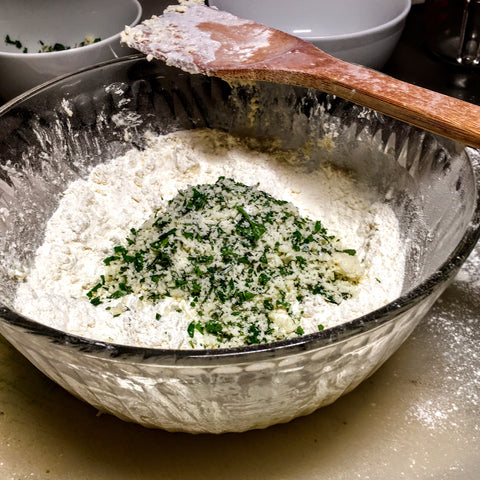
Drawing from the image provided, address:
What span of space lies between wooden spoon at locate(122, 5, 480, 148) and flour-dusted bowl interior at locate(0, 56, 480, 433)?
60mm

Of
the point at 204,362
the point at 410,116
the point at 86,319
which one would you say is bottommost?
the point at 86,319

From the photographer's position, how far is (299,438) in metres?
0.70

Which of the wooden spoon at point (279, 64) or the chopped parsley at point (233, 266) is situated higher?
the wooden spoon at point (279, 64)

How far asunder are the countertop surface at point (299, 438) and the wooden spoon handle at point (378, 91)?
316 millimetres

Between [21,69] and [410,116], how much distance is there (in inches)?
30.1

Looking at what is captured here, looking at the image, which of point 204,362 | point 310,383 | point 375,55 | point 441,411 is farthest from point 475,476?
point 375,55

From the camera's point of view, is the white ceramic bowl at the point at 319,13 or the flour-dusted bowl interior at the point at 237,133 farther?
the white ceramic bowl at the point at 319,13

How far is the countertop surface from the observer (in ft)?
2.23

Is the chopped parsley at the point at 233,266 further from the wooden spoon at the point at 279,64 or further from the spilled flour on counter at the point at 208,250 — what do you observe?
the wooden spoon at the point at 279,64

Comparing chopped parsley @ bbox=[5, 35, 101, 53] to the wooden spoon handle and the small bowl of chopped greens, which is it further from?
the wooden spoon handle

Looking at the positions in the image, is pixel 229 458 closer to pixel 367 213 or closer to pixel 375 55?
pixel 367 213

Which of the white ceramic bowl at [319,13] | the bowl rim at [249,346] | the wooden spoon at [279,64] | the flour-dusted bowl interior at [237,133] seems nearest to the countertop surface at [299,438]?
the flour-dusted bowl interior at [237,133]

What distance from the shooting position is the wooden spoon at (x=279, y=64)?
28.2 inches

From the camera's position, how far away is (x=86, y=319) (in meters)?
0.74
